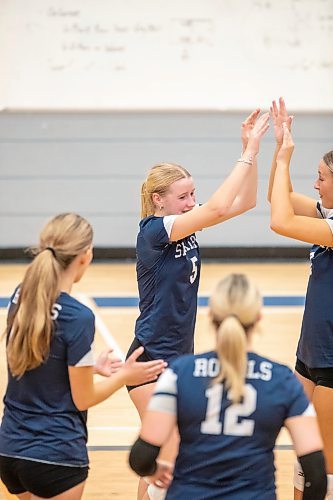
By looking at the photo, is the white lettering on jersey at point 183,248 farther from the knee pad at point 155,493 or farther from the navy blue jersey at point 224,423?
the navy blue jersey at point 224,423

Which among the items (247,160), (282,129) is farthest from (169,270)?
(282,129)

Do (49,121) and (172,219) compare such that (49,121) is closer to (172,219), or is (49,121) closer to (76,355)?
(172,219)

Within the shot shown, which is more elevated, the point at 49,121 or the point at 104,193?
A: the point at 49,121

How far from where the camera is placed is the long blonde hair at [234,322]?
252 centimetres

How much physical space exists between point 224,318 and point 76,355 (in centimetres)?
56

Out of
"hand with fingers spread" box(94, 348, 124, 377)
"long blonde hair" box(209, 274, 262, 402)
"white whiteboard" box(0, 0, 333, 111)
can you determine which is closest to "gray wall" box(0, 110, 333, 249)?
"white whiteboard" box(0, 0, 333, 111)

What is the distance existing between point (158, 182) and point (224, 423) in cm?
158

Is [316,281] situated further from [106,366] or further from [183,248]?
[106,366]

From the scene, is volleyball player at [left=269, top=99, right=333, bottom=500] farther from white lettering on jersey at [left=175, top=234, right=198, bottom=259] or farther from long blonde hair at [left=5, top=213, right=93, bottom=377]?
long blonde hair at [left=5, top=213, right=93, bottom=377]

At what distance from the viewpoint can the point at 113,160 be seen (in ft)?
37.6

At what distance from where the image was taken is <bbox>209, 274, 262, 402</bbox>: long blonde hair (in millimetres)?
2521

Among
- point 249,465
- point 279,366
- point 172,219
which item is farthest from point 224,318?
point 172,219

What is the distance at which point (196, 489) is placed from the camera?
2.56 m

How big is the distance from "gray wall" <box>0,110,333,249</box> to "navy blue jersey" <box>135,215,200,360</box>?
300 inches
